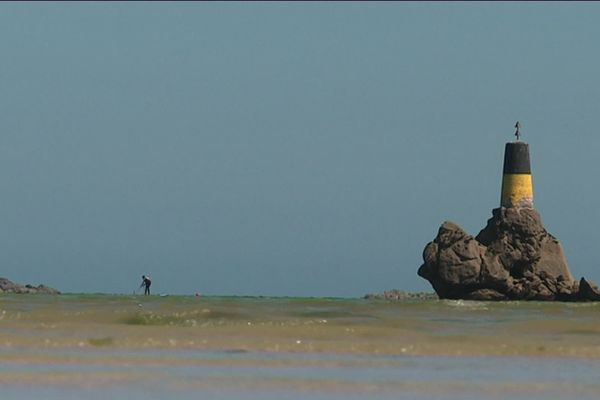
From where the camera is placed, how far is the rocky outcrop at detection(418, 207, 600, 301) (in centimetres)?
6962

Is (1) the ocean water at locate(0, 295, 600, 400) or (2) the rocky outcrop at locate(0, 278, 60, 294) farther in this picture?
(2) the rocky outcrop at locate(0, 278, 60, 294)

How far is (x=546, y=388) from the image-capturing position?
19031 millimetres

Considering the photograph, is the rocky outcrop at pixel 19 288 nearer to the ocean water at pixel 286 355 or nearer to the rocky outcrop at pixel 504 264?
the rocky outcrop at pixel 504 264

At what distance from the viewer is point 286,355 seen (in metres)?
24.2

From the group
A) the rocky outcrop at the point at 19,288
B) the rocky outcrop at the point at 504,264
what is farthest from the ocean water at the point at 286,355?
the rocky outcrop at the point at 19,288

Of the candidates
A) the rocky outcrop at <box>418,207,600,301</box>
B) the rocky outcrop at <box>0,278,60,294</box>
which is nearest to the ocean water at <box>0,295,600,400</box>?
the rocky outcrop at <box>418,207,600,301</box>

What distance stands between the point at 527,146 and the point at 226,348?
48754 mm

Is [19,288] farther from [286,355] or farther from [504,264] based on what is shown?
[286,355]

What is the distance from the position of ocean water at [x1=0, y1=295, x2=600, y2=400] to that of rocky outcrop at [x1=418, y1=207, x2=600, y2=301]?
31.0 meters

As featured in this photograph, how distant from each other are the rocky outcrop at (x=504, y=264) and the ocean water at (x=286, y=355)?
3096 cm

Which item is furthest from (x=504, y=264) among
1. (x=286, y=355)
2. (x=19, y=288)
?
(x=286, y=355)

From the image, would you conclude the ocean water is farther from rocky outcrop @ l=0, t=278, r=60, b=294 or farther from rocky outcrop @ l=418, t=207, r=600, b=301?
rocky outcrop @ l=0, t=278, r=60, b=294

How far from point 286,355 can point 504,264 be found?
47.5 meters

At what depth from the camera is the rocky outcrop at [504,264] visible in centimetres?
6962
